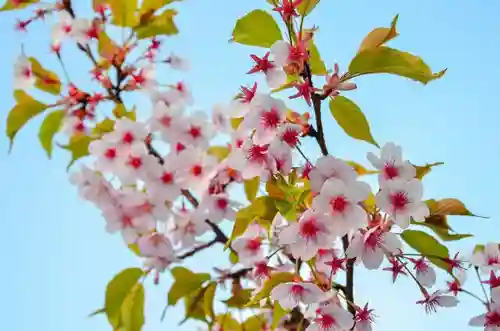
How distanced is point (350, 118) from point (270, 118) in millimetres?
152

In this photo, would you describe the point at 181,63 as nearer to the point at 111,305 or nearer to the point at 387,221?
the point at 111,305

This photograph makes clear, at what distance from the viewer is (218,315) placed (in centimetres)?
187

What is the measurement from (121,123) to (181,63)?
497 mm

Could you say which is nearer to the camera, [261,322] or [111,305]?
[111,305]

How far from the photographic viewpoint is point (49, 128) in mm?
1858

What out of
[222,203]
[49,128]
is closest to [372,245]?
[222,203]

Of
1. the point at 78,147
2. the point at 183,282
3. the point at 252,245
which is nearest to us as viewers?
the point at 252,245

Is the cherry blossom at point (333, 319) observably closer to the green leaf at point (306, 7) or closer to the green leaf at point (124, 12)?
the green leaf at point (306, 7)

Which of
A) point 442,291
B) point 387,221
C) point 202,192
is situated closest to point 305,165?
point 387,221

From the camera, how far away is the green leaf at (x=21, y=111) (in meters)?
1.80

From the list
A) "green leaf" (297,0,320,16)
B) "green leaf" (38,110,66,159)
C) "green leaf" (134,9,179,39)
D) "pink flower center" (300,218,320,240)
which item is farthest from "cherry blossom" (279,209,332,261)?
"green leaf" (38,110,66,159)

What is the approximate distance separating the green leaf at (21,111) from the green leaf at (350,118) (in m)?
1.02

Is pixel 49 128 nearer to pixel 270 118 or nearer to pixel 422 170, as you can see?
pixel 270 118

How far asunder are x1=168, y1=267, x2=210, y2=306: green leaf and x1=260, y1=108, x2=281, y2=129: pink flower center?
0.57 metres
